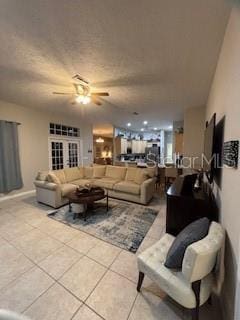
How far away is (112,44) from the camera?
198 centimetres

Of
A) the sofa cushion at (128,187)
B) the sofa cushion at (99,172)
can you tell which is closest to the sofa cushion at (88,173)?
the sofa cushion at (99,172)

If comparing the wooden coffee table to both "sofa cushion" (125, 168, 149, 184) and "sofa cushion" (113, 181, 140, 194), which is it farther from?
"sofa cushion" (125, 168, 149, 184)

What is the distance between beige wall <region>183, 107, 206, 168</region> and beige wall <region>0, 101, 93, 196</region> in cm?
466

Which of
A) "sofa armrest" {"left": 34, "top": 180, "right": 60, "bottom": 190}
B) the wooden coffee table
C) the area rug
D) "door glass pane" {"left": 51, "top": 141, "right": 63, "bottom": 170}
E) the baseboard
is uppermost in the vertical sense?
"door glass pane" {"left": 51, "top": 141, "right": 63, "bottom": 170}

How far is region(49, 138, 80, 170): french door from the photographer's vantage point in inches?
230

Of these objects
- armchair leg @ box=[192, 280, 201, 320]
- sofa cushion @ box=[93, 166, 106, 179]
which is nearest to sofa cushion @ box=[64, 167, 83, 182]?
sofa cushion @ box=[93, 166, 106, 179]

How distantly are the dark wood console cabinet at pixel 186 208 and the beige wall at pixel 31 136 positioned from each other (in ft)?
14.9

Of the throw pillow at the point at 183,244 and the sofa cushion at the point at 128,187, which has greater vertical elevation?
the throw pillow at the point at 183,244

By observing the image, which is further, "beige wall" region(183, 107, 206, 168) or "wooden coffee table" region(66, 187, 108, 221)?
"beige wall" region(183, 107, 206, 168)

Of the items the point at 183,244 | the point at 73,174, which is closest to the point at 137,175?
the point at 73,174

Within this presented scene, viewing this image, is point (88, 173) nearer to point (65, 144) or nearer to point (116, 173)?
point (116, 173)

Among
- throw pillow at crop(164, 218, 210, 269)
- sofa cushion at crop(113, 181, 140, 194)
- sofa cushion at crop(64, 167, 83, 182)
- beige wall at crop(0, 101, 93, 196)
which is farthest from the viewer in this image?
sofa cushion at crop(64, 167, 83, 182)

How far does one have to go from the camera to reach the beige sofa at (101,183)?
3.81 metres

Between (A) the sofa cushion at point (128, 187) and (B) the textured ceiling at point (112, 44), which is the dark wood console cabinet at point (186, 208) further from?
(B) the textured ceiling at point (112, 44)
